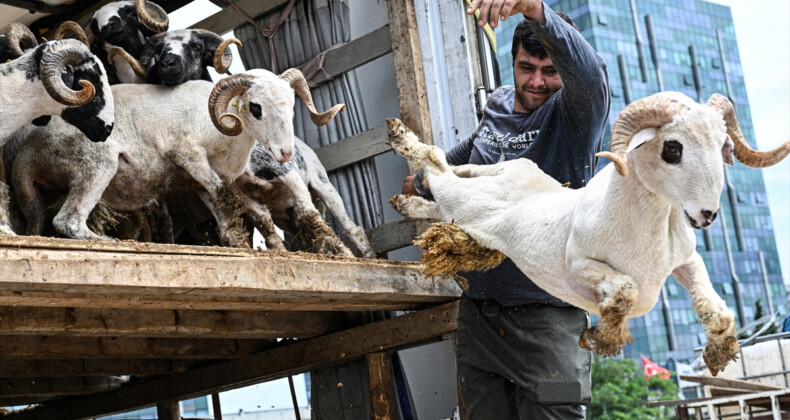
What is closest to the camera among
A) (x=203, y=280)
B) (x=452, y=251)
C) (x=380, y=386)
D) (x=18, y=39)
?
(x=452, y=251)

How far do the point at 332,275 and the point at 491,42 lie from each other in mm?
2652

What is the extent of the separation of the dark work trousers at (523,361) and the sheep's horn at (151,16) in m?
2.89

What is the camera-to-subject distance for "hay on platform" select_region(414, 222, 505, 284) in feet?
13.2

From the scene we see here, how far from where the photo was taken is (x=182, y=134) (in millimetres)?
5660

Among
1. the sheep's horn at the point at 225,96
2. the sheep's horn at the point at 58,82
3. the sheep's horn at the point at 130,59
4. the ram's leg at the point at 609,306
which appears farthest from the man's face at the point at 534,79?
the sheep's horn at the point at 130,59

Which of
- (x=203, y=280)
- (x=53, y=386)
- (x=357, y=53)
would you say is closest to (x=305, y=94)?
(x=357, y=53)

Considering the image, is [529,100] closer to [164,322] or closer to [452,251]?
[452,251]

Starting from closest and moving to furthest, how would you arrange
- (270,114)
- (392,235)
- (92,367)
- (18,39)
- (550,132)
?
(550,132) < (18,39) < (270,114) < (392,235) < (92,367)

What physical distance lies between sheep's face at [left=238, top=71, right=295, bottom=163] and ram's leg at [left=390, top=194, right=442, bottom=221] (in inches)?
42.1

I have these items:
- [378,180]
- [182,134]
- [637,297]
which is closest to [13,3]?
→ [182,134]

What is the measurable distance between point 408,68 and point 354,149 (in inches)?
31.8

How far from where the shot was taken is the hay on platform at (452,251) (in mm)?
4016

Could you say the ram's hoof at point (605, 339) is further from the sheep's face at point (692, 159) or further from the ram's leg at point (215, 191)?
the ram's leg at point (215, 191)

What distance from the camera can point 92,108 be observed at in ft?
16.3
